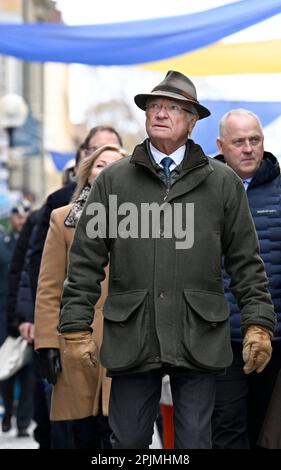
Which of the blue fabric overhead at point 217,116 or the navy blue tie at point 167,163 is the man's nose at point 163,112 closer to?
the navy blue tie at point 167,163

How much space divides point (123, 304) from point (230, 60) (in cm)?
483

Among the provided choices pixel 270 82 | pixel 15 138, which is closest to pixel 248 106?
pixel 270 82

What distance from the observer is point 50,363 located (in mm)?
8031

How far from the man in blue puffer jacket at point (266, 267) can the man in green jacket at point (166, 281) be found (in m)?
1.15

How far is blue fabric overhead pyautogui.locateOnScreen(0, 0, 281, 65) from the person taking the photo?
35.2 ft

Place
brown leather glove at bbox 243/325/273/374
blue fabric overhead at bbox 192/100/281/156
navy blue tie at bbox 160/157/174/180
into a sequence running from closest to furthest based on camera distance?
brown leather glove at bbox 243/325/273/374, navy blue tie at bbox 160/157/174/180, blue fabric overhead at bbox 192/100/281/156

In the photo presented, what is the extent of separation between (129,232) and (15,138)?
2657cm

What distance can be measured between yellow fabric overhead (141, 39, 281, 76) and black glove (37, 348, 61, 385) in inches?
120

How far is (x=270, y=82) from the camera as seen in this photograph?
34.2 ft

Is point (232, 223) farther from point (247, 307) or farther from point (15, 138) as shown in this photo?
point (15, 138)

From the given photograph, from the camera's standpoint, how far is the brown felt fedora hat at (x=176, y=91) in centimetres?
660

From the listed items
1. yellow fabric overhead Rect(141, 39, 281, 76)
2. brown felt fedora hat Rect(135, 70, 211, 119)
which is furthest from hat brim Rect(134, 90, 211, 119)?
yellow fabric overhead Rect(141, 39, 281, 76)

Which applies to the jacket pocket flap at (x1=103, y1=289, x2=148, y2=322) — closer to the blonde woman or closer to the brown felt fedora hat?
the brown felt fedora hat

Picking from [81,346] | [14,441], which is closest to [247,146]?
[81,346]
